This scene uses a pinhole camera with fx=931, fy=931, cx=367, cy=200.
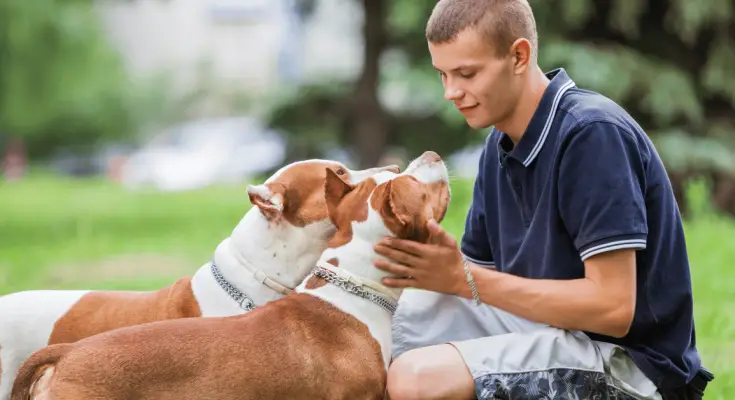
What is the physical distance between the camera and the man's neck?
10.9 ft

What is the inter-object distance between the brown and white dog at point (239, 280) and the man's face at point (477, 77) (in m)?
0.44

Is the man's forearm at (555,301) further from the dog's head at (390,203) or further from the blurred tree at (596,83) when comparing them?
→ the blurred tree at (596,83)

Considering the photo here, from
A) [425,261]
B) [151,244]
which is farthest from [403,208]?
[151,244]

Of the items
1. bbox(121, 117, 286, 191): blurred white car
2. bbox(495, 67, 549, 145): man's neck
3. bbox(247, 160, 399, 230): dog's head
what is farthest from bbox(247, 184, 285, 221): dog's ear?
bbox(121, 117, 286, 191): blurred white car

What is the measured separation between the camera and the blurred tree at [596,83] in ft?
33.1

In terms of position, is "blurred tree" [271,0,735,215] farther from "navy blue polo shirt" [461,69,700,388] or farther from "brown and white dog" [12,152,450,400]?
"brown and white dog" [12,152,450,400]

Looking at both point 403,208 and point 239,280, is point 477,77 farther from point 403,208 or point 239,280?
point 239,280

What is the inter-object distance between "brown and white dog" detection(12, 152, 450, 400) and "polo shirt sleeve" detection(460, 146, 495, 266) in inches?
18.1

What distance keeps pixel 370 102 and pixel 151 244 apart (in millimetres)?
3431

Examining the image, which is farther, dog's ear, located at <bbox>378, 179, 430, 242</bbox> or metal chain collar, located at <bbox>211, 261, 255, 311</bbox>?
metal chain collar, located at <bbox>211, 261, 255, 311</bbox>

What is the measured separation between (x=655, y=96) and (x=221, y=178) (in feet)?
48.4

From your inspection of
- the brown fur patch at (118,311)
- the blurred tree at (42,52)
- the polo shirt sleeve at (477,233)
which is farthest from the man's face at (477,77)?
the blurred tree at (42,52)

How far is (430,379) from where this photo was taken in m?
3.10

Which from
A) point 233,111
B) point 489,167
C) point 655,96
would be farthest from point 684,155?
point 233,111
